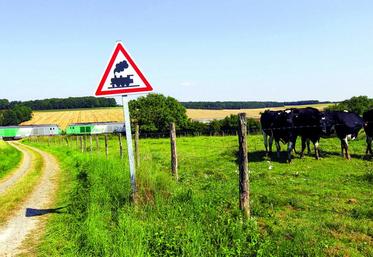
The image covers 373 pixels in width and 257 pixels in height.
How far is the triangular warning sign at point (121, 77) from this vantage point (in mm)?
6719

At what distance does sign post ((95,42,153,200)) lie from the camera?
6719 millimetres

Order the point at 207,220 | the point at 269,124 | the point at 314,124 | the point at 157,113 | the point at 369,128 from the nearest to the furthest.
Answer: the point at 207,220, the point at 369,128, the point at 314,124, the point at 269,124, the point at 157,113

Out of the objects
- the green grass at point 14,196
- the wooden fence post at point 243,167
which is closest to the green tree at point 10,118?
the green grass at point 14,196

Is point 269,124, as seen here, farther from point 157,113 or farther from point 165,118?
point 157,113

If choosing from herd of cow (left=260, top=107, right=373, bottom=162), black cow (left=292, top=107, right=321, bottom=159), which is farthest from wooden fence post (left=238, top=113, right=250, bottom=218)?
black cow (left=292, top=107, right=321, bottom=159)

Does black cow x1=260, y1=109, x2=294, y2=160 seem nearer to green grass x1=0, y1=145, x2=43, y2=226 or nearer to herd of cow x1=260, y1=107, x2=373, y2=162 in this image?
herd of cow x1=260, y1=107, x2=373, y2=162

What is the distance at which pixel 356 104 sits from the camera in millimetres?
65125

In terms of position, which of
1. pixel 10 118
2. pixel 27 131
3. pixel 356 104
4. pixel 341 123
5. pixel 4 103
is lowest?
pixel 27 131

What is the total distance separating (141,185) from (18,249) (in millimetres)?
2677

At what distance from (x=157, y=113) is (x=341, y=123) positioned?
59509 millimetres

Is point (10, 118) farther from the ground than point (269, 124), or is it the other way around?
point (10, 118)

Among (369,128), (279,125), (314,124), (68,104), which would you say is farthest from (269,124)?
(68,104)

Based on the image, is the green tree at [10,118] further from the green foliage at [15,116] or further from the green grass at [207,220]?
the green grass at [207,220]

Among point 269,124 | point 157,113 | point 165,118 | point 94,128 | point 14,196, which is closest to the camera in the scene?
point 14,196
